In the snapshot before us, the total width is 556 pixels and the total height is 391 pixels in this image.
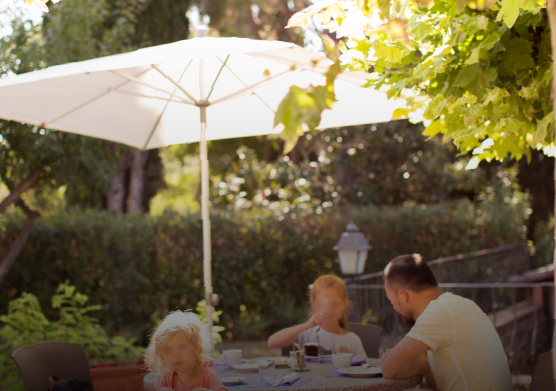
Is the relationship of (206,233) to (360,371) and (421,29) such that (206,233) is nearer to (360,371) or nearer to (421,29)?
(360,371)

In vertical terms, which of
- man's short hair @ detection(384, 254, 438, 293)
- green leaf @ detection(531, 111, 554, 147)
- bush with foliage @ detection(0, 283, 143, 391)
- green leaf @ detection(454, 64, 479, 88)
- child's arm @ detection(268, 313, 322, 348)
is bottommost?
bush with foliage @ detection(0, 283, 143, 391)

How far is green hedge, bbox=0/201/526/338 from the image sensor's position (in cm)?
800

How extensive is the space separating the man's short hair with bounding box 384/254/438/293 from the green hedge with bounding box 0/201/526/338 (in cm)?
563

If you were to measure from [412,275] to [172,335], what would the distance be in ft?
4.48

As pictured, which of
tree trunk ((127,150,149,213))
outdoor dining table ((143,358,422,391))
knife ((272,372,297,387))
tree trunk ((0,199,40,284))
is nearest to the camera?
outdoor dining table ((143,358,422,391))

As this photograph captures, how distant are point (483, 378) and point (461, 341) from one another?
218mm

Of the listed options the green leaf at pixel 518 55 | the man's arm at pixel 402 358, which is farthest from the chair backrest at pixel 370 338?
the green leaf at pixel 518 55

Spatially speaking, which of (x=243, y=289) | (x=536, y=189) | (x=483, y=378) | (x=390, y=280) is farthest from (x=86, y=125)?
(x=536, y=189)

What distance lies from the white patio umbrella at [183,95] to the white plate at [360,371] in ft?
4.35

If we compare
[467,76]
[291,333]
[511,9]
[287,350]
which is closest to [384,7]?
[511,9]

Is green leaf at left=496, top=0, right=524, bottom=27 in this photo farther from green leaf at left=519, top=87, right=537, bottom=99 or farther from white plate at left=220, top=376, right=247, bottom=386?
white plate at left=220, top=376, right=247, bottom=386

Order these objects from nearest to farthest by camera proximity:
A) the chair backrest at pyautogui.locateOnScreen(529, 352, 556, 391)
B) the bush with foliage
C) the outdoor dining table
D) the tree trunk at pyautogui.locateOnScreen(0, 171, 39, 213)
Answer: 1. the chair backrest at pyautogui.locateOnScreen(529, 352, 556, 391)
2. the outdoor dining table
3. the bush with foliage
4. the tree trunk at pyautogui.locateOnScreen(0, 171, 39, 213)

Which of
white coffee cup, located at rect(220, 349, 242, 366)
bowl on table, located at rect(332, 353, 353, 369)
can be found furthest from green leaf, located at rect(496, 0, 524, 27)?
white coffee cup, located at rect(220, 349, 242, 366)

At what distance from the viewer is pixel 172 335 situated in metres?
2.79
